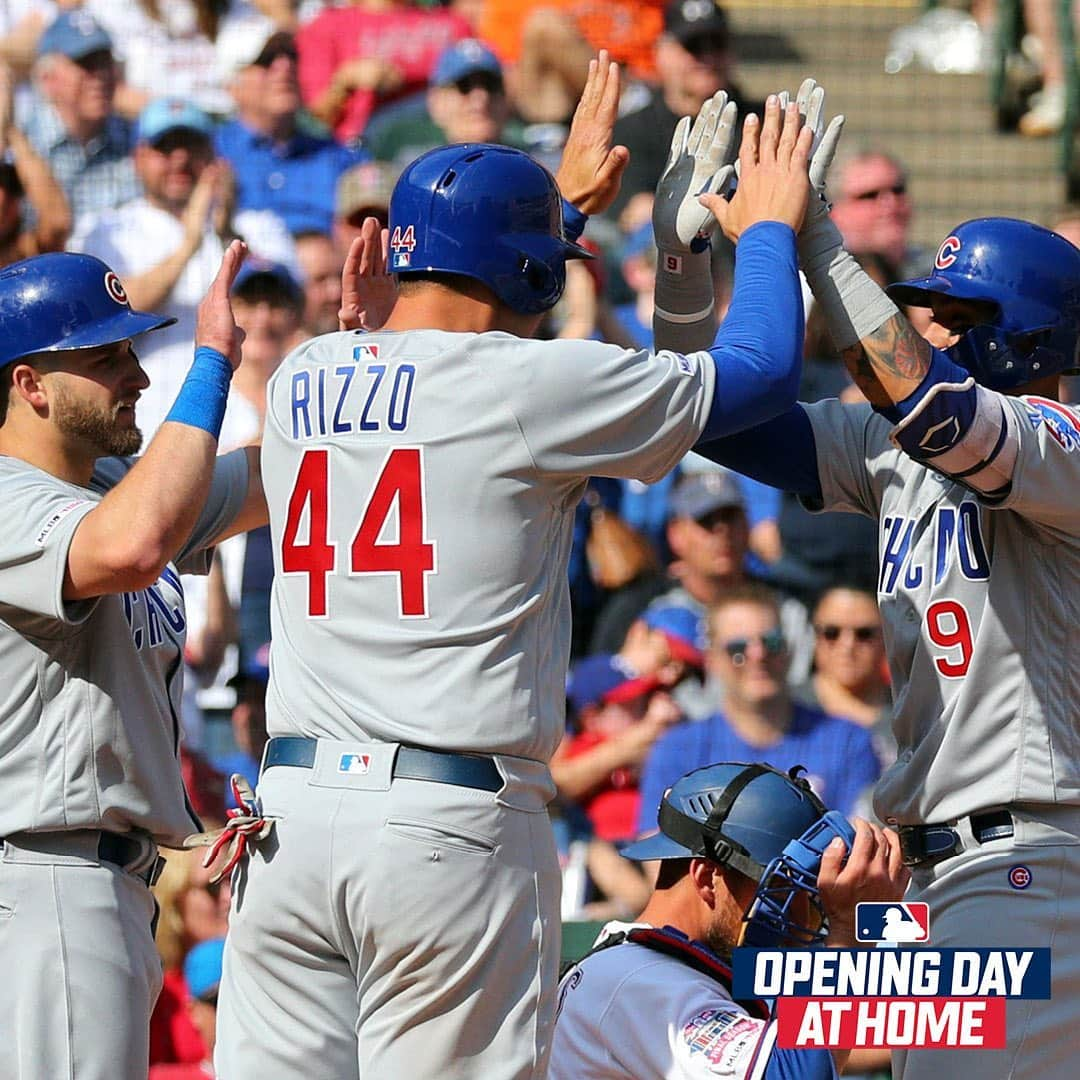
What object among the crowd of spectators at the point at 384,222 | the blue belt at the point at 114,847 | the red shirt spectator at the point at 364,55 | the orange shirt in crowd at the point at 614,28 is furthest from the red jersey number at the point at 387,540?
the orange shirt in crowd at the point at 614,28

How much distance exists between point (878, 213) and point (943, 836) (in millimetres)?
4716

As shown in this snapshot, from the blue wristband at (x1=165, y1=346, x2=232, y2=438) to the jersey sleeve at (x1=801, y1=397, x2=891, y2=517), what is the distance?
1.16 m

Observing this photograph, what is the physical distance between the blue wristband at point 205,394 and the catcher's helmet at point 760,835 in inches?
43.4

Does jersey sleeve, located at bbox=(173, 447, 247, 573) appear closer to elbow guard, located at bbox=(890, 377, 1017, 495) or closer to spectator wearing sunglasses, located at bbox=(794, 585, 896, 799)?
elbow guard, located at bbox=(890, 377, 1017, 495)

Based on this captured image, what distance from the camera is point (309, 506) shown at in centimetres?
303

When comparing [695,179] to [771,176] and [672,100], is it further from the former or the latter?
[672,100]

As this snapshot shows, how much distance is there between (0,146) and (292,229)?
4.33ft

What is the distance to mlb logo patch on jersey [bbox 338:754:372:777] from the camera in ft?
9.50

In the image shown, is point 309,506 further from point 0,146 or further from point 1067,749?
point 0,146

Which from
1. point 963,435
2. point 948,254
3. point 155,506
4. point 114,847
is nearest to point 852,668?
point 948,254

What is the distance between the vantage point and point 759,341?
123 inches

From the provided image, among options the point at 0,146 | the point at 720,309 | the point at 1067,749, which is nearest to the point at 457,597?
the point at 1067,749

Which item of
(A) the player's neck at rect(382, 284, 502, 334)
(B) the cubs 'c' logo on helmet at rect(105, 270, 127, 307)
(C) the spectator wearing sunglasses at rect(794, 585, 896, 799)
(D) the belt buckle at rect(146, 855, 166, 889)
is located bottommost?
(C) the spectator wearing sunglasses at rect(794, 585, 896, 799)

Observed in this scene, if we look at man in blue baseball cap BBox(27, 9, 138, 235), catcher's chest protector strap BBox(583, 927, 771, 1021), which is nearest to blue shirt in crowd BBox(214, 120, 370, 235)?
man in blue baseball cap BBox(27, 9, 138, 235)
